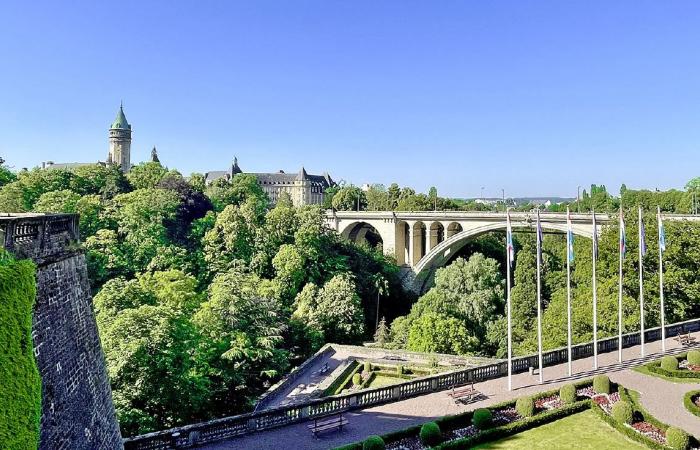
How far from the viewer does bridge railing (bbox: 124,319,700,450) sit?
1441 centimetres

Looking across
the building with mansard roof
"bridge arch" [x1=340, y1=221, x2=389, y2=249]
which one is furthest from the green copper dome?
"bridge arch" [x1=340, y1=221, x2=389, y2=249]

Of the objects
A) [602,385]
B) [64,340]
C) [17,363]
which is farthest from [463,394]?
[17,363]

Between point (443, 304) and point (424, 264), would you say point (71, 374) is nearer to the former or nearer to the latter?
point (443, 304)

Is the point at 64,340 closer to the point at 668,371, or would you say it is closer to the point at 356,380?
the point at 356,380

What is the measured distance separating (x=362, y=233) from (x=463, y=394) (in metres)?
49.3

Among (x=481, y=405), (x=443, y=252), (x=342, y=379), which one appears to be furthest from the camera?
(x=443, y=252)

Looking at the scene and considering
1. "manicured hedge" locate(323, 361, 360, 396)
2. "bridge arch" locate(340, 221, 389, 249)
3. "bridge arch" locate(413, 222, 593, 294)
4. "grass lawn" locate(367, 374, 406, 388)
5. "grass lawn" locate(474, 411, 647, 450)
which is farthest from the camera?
"bridge arch" locate(340, 221, 389, 249)

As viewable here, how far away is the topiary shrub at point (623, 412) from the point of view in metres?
15.9

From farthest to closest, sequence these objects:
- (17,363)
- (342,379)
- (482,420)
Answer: (342,379), (482,420), (17,363)

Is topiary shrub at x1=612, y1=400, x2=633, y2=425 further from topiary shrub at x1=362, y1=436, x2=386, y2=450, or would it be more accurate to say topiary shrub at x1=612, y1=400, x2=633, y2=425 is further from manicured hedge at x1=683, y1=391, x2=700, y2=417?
topiary shrub at x1=362, y1=436, x2=386, y2=450

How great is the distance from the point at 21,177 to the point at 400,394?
1897 inches

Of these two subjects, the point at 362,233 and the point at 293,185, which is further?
the point at 293,185

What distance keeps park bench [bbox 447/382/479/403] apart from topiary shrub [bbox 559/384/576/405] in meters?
2.82

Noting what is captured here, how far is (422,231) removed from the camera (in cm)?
5809
